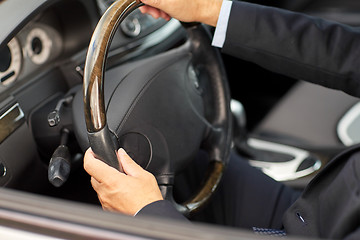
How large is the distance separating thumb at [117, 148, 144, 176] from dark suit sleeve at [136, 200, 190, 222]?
0.21ft

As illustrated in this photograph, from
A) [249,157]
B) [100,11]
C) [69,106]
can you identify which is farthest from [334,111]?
[69,106]

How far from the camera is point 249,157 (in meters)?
1.59

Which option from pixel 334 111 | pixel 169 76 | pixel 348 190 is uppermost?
pixel 169 76

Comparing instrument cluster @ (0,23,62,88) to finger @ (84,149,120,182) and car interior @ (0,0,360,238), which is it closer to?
car interior @ (0,0,360,238)

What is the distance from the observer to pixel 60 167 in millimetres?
883

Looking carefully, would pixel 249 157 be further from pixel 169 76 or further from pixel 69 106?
pixel 69 106

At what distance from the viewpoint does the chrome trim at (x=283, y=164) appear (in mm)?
1444

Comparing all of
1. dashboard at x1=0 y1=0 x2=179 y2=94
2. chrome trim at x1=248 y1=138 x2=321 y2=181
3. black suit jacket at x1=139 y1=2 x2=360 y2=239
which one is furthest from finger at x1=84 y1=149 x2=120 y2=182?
chrome trim at x1=248 y1=138 x2=321 y2=181

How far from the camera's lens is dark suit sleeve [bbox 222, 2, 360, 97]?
1036mm

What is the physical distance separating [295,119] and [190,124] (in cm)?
70

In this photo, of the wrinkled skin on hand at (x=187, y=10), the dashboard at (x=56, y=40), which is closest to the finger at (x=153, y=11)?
the wrinkled skin on hand at (x=187, y=10)

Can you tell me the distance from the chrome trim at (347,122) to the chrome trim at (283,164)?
0.13 meters

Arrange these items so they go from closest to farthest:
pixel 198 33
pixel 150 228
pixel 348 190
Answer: pixel 150 228 → pixel 348 190 → pixel 198 33

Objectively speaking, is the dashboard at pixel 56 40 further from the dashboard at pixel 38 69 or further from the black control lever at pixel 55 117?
the black control lever at pixel 55 117
